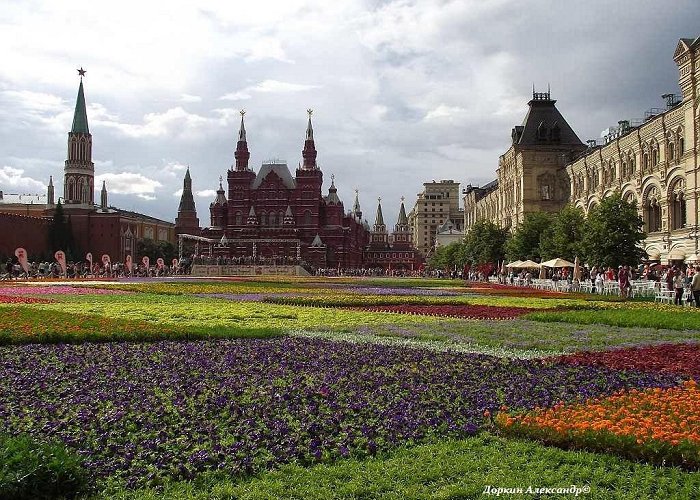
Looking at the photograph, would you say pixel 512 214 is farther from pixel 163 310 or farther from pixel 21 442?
pixel 21 442

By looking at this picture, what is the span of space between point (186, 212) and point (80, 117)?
36147 millimetres

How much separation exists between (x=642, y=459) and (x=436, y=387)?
359 centimetres

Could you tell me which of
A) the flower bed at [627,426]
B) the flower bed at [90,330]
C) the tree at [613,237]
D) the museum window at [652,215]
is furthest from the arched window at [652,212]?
the flower bed at [627,426]

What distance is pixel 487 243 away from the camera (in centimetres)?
7425

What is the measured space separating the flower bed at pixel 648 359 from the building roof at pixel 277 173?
115m

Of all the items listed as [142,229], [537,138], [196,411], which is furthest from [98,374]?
[142,229]

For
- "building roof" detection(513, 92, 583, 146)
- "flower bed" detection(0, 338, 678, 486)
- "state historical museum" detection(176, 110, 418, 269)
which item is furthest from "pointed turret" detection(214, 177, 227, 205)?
"flower bed" detection(0, 338, 678, 486)

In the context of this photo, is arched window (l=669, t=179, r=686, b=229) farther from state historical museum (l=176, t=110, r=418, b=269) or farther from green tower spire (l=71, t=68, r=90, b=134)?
green tower spire (l=71, t=68, r=90, b=134)

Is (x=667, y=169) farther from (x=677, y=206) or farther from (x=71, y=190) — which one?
(x=71, y=190)

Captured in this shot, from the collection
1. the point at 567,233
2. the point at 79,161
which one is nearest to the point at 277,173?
the point at 79,161

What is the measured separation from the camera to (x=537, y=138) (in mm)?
81688

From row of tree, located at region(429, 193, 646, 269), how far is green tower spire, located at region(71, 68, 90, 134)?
306ft

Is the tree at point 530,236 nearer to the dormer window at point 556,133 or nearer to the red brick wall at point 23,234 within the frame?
the dormer window at point 556,133

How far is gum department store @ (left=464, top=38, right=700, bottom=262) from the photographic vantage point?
4403cm
